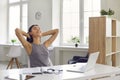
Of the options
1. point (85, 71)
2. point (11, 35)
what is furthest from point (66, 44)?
point (85, 71)

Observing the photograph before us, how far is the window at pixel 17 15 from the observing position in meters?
8.58

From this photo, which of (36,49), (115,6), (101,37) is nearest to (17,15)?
(115,6)

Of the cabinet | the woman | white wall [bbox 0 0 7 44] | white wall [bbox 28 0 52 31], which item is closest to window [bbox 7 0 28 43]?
white wall [bbox 0 0 7 44]

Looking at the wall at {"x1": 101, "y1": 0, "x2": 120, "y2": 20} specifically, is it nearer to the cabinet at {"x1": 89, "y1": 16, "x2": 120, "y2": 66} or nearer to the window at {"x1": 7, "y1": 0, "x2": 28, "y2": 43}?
the cabinet at {"x1": 89, "y1": 16, "x2": 120, "y2": 66}

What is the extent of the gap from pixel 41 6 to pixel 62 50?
5.88 feet

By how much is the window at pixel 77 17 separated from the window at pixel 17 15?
2037mm

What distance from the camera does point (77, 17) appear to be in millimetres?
6891

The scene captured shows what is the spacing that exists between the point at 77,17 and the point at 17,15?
10.4 feet

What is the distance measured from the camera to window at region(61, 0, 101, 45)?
6.66 metres

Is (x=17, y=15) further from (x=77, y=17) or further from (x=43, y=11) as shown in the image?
(x=77, y=17)

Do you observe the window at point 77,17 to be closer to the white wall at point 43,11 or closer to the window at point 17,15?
the white wall at point 43,11

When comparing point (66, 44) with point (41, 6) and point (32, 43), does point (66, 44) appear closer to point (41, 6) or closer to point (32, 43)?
point (41, 6)

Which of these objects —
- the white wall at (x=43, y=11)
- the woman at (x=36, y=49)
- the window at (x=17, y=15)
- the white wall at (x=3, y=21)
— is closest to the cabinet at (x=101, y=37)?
the woman at (x=36, y=49)

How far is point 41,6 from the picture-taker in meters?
7.36
